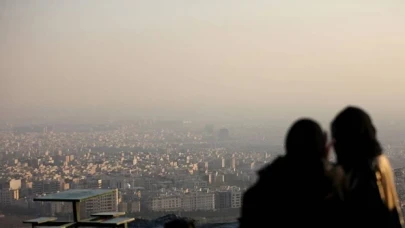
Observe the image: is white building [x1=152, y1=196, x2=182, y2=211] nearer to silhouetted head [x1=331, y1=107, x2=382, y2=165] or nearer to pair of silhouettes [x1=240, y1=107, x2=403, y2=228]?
silhouetted head [x1=331, y1=107, x2=382, y2=165]

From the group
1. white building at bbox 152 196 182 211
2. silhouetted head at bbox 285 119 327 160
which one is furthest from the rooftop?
white building at bbox 152 196 182 211

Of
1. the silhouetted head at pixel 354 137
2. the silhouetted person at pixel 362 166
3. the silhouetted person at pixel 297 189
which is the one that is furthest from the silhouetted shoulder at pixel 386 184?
the silhouetted person at pixel 297 189

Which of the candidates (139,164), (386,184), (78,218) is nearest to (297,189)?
(386,184)

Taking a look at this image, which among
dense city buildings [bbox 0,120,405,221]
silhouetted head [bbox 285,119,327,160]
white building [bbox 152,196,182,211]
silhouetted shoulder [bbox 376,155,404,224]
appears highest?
silhouetted head [bbox 285,119,327,160]

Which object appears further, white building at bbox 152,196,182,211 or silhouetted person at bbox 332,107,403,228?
white building at bbox 152,196,182,211

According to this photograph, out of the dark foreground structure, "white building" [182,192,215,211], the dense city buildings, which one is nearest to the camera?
the dark foreground structure

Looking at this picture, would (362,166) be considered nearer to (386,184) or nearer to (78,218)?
(386,184)

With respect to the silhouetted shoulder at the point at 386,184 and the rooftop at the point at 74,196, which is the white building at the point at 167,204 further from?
the silhouetted shoulder at the point at 386,184
